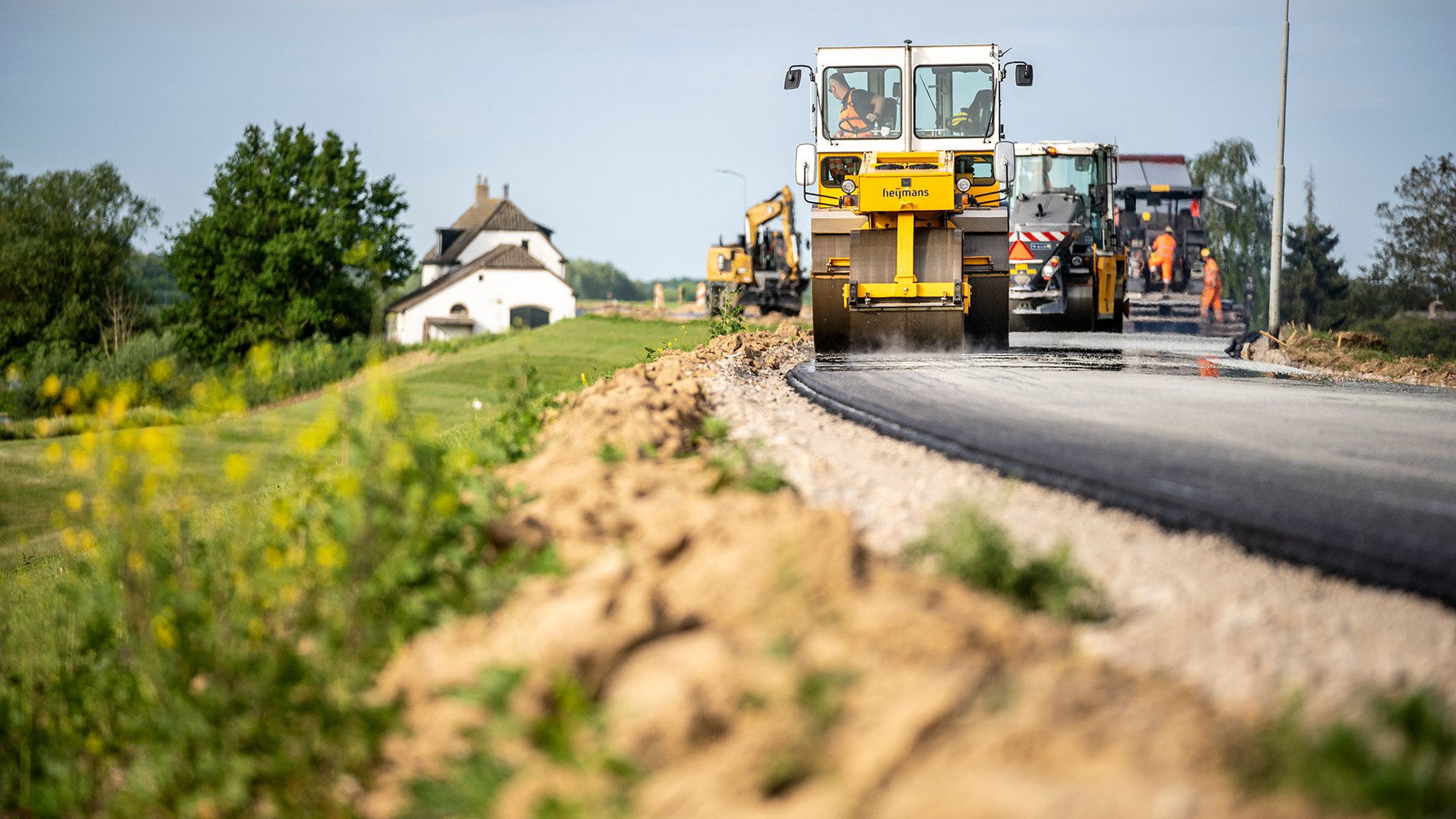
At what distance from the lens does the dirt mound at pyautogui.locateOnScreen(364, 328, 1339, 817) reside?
287 centimetres

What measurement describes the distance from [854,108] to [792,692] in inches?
636

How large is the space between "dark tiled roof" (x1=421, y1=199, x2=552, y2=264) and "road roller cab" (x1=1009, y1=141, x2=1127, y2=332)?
215ft

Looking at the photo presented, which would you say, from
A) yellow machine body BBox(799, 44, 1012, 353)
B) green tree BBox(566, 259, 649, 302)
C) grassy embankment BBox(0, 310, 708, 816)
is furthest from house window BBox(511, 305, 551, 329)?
green tree BBox(566, 259, 649, 302)

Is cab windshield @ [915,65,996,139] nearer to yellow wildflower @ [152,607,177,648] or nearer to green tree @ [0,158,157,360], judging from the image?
yellow wildflower @ [152,607,177,648]

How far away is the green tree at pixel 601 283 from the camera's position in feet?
580

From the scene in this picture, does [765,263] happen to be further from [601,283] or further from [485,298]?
[601,283]

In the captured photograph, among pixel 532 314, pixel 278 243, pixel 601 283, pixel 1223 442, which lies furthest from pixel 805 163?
pixel 601 283

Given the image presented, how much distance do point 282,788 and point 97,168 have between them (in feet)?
263

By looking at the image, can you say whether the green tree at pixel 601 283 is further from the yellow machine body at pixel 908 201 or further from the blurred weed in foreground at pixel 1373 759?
the blurred weed in foreground at pixel 1373 759

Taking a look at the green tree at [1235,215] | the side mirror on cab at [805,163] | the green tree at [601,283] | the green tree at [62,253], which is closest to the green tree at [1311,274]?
the green tree at [1235,215]

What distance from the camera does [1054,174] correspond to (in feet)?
86.1

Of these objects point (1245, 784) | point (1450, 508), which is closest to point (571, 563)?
point (1245, 784)

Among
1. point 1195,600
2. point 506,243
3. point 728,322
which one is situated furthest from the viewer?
point 506,243

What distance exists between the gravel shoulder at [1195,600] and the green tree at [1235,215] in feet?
228
